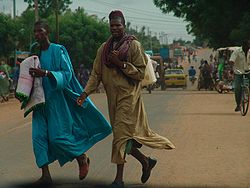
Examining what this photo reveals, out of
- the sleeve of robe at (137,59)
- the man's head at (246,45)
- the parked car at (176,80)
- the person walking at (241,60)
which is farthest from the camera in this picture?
the parked car at (176,80)

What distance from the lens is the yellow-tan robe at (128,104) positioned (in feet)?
22.3

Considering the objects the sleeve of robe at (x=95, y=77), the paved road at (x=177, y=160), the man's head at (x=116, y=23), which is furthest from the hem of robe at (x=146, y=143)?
the man's head at (x=116, y=23)

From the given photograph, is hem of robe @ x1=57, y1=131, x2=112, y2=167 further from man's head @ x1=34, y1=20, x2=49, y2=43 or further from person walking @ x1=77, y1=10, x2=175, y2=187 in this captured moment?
man's head @ x1=34, y1=20, x2=49, y2=43


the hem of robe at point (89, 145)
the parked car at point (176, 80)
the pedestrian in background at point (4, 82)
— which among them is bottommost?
the parked car at point (176, 80)

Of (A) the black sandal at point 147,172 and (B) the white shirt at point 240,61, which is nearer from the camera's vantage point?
(A) the black sandal at point 147,172

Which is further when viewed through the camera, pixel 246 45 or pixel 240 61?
pixel 240 61

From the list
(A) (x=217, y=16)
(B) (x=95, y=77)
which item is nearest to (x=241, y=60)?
(B) (x=95, y=77)

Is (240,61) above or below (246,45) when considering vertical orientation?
below

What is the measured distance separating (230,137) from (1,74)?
15.7 m

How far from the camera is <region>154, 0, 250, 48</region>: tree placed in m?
39.9

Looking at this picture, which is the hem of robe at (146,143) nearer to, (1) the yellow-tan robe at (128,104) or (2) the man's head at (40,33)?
(1) the yellow-tan robe at (128,104)

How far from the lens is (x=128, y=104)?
6824 mm

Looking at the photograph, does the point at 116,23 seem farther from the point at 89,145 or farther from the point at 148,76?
the point at 89,145

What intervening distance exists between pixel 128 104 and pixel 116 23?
0.82 metres
